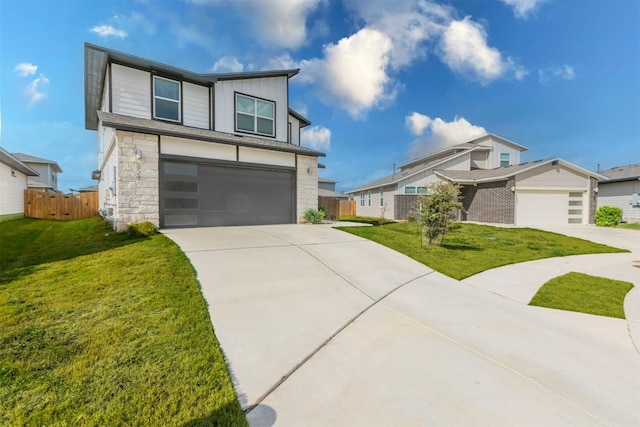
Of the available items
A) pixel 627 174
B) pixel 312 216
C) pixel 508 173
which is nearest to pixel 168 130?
pixel 312 216

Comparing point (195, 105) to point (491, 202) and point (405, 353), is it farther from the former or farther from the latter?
point (491, 202)

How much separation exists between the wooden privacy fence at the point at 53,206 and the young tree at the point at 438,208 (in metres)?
21.1

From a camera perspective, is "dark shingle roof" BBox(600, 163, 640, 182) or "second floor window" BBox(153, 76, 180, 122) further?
"dark shingle roof" BBox(600, 163, 640, 182)

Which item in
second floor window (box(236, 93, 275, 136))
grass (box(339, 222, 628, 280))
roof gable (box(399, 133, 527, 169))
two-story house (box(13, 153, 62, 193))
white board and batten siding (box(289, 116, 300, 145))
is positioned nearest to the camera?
grass (box(339, 222, 628, 280))

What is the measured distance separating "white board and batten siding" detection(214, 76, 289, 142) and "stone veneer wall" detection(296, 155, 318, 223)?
213cm

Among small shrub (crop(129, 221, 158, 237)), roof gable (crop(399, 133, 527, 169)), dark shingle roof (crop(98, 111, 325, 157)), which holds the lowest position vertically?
small shrub (crop(129, 221, 158, 237))

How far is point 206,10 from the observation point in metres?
10.9

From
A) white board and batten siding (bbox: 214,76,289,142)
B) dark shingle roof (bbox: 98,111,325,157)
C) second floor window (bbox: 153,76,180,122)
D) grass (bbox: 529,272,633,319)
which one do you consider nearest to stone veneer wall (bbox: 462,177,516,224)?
grass (bbox: 529,272,633,319)

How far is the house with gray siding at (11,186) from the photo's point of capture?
13656mm

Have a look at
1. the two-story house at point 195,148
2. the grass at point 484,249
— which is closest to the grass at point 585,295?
the grass at point 484,249

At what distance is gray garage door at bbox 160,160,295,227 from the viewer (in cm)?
968

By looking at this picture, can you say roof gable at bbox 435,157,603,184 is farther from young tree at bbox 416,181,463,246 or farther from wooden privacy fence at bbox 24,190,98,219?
wooden privacy fence at bbox 24,190,98,219

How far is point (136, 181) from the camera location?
28.8ft

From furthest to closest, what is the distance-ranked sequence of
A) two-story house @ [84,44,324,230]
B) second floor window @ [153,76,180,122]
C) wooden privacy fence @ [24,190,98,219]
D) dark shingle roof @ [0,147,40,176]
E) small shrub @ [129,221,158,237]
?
1. wooden privacy fence @ [24,190,98,219]
2. dark shingle roof @ [0,147,40,176]
3. second floor window @ [153,76,180,122]
4. two-story house @ [84,44,324,230]
5. small shrub @ [129,221,158,237]
